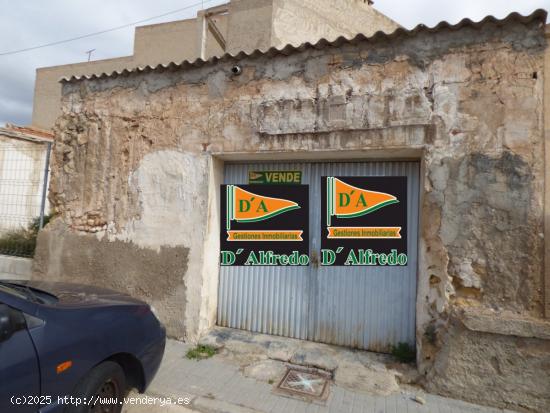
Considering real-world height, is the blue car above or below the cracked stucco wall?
below

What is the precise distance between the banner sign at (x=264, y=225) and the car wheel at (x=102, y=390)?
7.42 ft

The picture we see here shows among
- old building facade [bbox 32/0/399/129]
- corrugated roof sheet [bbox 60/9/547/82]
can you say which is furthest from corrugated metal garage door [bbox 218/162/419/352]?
old building facade [bbox 32/0/399/129]

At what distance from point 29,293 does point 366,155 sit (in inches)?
142

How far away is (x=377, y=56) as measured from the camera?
12.8 ft

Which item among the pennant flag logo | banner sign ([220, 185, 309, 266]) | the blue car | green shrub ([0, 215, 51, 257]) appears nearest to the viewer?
the blue car

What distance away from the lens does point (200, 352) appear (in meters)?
4.11

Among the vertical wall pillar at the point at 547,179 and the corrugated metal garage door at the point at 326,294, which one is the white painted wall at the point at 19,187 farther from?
the vertical wall pillar at the point at 547,179

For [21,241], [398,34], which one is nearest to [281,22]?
[398,34]

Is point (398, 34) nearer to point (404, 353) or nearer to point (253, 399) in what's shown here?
point (404, 353)

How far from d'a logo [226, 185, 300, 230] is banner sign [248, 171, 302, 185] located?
0.70 feet

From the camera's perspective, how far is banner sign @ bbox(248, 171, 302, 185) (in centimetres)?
458

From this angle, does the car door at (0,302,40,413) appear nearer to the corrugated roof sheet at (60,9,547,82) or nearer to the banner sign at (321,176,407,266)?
the banner sign at (321,176,407,266)

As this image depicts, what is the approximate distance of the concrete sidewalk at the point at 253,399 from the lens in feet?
10.3

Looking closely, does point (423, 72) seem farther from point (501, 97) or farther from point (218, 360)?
point (218, 360)
